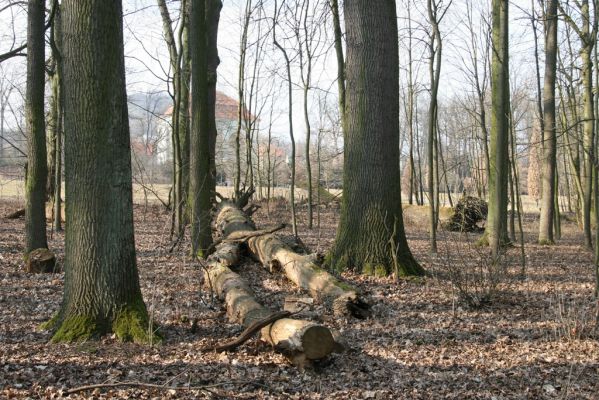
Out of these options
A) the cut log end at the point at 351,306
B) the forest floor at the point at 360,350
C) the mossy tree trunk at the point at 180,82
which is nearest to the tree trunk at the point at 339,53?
the mossy tree trunk at the point at 180,82

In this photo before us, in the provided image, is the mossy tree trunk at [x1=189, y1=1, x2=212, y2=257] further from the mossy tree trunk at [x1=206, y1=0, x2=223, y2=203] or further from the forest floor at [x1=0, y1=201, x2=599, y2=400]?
the mossy tree trunk at [x1=206, y1=0, x2=223, y2=203]

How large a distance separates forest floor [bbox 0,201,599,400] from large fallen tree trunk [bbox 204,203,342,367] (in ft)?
0.48

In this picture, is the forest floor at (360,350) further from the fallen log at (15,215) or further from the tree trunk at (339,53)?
the fallen log at (15,215)

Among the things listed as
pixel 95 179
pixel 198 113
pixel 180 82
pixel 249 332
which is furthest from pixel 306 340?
pixel 180 82

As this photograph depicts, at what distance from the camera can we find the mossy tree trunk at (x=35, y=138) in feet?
29.6

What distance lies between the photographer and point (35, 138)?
9.30m

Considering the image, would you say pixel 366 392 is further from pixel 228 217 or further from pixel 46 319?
pixel 228 217

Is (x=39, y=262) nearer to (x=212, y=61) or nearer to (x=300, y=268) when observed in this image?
(x=300, y=268)

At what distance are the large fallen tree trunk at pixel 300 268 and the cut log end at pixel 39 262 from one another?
128 inches

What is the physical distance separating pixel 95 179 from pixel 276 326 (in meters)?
2.21

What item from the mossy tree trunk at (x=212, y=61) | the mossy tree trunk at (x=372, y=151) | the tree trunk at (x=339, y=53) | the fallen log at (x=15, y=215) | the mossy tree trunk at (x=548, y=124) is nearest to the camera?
the mossy tree trunk at (x=372, y=151)

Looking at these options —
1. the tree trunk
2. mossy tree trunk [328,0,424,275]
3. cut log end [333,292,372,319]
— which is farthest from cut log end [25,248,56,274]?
the tree trunk

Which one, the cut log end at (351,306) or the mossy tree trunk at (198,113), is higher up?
the mossy tree trunk at (198,113)

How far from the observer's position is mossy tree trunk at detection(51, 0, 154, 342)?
487cm
